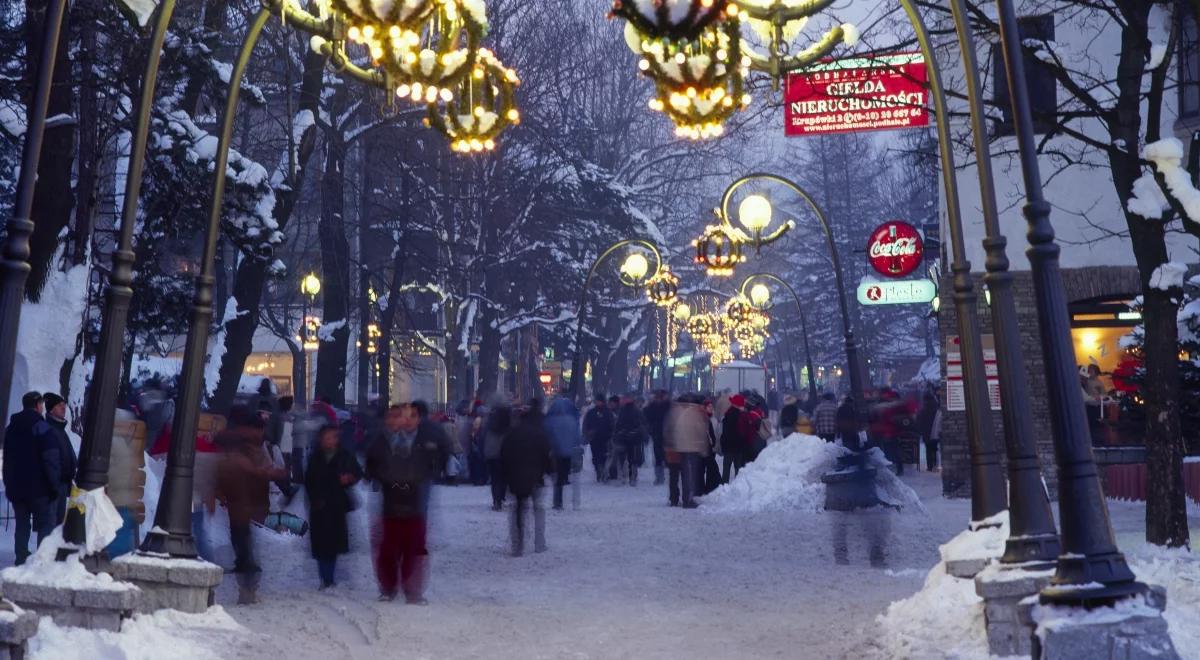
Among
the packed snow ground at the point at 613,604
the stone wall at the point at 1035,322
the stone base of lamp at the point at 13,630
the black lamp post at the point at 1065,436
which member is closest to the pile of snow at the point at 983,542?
the packed snow ground at the point at 613,604

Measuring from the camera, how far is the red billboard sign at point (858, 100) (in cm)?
1733

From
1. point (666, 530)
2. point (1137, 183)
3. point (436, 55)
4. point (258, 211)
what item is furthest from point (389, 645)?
point (258, 211)

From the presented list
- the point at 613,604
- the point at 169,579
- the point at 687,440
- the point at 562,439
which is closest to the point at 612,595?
the point at 613,604

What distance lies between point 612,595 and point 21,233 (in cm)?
692

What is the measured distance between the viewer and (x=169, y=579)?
38.1 ft

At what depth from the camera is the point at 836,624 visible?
1256 cm

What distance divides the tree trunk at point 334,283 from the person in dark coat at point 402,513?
51.9ft

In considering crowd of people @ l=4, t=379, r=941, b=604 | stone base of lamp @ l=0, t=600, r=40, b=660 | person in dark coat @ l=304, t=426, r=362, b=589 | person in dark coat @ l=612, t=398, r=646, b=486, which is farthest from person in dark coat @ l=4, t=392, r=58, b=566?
person in dark coat @ l=612, t=398, r=646, b=486

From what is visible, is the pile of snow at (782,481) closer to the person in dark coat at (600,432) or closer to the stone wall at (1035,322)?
the stone wall at (1035,322)

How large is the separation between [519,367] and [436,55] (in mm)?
41628

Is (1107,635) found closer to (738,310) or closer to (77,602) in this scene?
(77,602)

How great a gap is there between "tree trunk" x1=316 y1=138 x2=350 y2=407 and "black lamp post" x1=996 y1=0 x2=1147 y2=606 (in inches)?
847

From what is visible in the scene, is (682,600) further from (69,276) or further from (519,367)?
(519,367)

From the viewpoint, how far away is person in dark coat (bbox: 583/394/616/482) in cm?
3238
